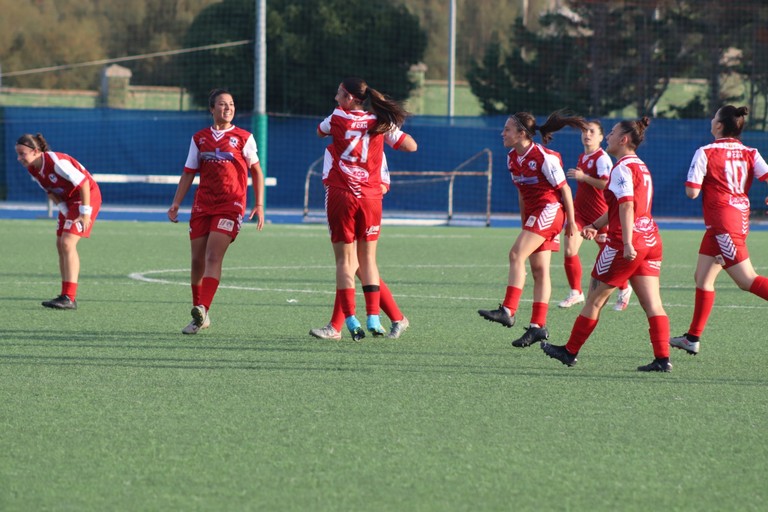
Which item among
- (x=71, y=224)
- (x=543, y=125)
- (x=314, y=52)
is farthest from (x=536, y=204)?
(x=314, y=52)

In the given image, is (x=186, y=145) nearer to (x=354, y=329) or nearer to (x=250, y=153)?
(x=250, y=153)

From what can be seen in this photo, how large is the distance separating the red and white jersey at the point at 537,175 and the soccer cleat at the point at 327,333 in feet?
5.47

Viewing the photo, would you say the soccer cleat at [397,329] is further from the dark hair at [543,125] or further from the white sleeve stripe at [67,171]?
the white sleeve stripe at [67,171]

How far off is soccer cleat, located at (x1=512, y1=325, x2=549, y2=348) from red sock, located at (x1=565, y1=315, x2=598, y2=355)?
882mm

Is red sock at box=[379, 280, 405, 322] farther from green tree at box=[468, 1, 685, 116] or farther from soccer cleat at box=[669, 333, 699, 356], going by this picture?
green tree at box=[468, 1, 685, 116]

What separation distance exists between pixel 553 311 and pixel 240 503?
22.2ft

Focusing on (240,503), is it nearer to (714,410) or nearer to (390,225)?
(714,410)

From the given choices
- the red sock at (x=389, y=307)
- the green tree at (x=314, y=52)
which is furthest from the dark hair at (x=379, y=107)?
the green tree at (x=314, y=52)

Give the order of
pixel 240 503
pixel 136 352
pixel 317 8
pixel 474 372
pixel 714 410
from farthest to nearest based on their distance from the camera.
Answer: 1. pixel 317 8
2. pixel 136 352
3. pixel 474 372
4. pixel 714 410
5. pixel 240 503

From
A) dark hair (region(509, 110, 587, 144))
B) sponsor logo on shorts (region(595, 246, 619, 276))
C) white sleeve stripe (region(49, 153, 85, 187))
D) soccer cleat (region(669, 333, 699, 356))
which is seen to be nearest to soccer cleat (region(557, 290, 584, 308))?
dark hair (region(509, 110, 587, 144))

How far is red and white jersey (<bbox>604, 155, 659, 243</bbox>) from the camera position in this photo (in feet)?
23.6

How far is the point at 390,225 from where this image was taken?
2505cm

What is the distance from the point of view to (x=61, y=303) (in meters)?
10.2

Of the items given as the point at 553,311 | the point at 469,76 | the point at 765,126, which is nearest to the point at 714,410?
the point at 553,311
